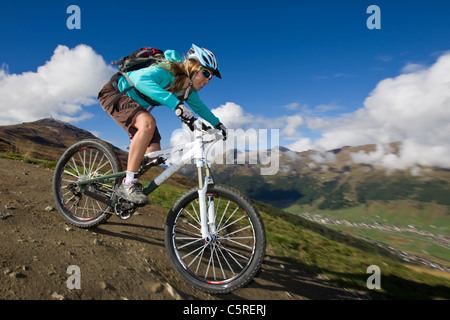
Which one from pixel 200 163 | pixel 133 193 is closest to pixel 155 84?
pixel 200 163

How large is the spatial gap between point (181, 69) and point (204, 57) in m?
0.58

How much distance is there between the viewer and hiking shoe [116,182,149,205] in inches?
203

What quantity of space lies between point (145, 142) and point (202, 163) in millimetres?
1233

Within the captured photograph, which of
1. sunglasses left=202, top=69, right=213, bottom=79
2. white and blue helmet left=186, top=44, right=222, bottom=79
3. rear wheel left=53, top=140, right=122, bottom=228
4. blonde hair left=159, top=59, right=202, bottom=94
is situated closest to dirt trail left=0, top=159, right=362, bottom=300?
rear wheel left=53, top=140, right=122, bottom=228

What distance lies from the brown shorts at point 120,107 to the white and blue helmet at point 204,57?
59.2 inches

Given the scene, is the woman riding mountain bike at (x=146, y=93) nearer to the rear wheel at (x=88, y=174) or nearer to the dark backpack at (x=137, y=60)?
the dark backpack at (x=137, y=60)

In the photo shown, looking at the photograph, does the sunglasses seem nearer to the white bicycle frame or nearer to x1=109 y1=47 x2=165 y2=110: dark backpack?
x1=109 y1=47 x2=165 y2=110: dark backpack

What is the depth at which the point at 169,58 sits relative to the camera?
539 centimetres

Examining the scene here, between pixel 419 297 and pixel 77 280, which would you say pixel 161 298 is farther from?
pixel 419 297

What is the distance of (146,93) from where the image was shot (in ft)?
16.0

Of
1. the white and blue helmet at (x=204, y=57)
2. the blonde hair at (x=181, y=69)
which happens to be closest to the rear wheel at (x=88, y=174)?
the blonde hair at (x=181, y=69)

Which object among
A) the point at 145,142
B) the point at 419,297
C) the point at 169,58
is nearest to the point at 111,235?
the point at 145,142

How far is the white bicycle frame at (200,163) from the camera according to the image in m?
4.78

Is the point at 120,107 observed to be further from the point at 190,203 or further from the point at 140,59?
the point at 190,203
